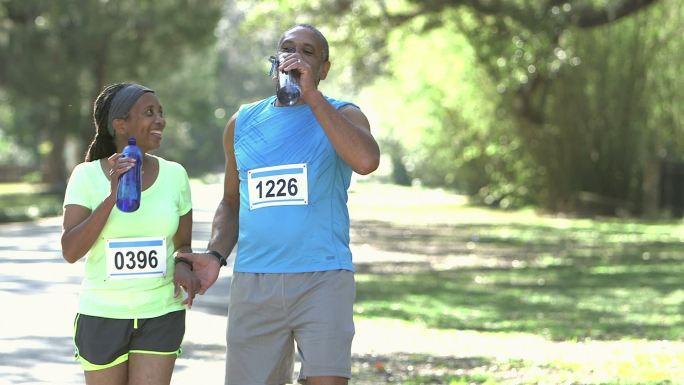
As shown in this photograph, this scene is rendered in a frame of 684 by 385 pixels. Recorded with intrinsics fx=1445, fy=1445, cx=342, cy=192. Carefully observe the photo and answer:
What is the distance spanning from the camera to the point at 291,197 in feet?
17.1

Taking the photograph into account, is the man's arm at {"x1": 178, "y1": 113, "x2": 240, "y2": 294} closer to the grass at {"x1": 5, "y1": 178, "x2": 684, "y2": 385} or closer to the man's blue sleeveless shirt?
the man's blue sleeveless shirt

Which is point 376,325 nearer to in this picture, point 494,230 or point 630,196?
point 494,230

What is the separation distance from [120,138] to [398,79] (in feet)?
165

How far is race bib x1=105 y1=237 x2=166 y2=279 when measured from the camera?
5.40 metres

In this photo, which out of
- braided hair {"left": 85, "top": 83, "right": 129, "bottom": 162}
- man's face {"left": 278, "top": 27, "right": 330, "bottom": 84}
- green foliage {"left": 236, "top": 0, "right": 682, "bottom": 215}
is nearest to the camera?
man's face {"left": 278, "top": 27, "right": 330, "bottom": 84}

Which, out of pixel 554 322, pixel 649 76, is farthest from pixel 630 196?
pixel 554 322

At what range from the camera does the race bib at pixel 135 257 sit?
5.40 meters

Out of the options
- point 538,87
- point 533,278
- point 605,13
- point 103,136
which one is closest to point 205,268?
point 103,136

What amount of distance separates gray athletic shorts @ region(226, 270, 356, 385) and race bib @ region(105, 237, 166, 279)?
0.35m

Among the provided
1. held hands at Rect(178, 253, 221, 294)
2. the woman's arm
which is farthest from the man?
the woman's arm

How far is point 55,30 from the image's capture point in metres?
43.6

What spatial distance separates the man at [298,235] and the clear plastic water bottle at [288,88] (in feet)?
0.09

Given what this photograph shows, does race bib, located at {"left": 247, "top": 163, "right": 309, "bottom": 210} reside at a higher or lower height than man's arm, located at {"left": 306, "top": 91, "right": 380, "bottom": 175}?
lower

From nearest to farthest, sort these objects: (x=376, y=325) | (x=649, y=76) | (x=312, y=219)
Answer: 1. (x=312, y=219)
2. (x=376, y=325)
3. (x=649, y=76)
